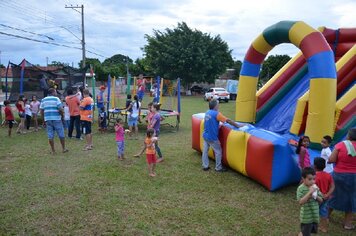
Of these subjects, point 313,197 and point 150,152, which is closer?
point 313,197

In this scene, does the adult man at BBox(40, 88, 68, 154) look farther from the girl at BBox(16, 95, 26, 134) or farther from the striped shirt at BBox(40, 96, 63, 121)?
the girl at BBox(16, 95, 26, 134)

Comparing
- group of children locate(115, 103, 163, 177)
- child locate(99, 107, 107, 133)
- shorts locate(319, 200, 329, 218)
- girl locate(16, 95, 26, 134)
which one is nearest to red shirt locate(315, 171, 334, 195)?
shorts locate(319, 200, 329, 218)

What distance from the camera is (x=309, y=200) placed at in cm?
387

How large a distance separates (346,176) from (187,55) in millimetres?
34624

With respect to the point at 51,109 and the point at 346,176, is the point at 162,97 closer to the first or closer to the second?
the point at 51,109

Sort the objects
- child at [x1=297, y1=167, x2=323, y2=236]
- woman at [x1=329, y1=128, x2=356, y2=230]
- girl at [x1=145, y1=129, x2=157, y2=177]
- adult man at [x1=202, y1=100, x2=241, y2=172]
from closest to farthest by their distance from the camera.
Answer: child at [x1=297, y1=167, x2=323, y2=236] → woman at [x1=329, y1=128, x2=356, y2=230] → girl at [x1=145, y1=129, x2=157, y2=177] → adult man at [x1=202, y1=100, x2=241, y2=172]

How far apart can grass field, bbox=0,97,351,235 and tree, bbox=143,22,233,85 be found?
3086 centimetres

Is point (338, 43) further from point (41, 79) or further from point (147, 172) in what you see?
point (41, 79)

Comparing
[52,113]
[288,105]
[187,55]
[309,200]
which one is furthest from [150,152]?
[187,55]

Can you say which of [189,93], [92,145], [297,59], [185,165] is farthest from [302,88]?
[189,93]

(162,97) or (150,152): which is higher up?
(162,97)

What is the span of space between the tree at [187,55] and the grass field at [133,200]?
1215 inches

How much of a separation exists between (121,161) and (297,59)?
16.7 ft

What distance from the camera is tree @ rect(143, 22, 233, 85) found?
38688mm
